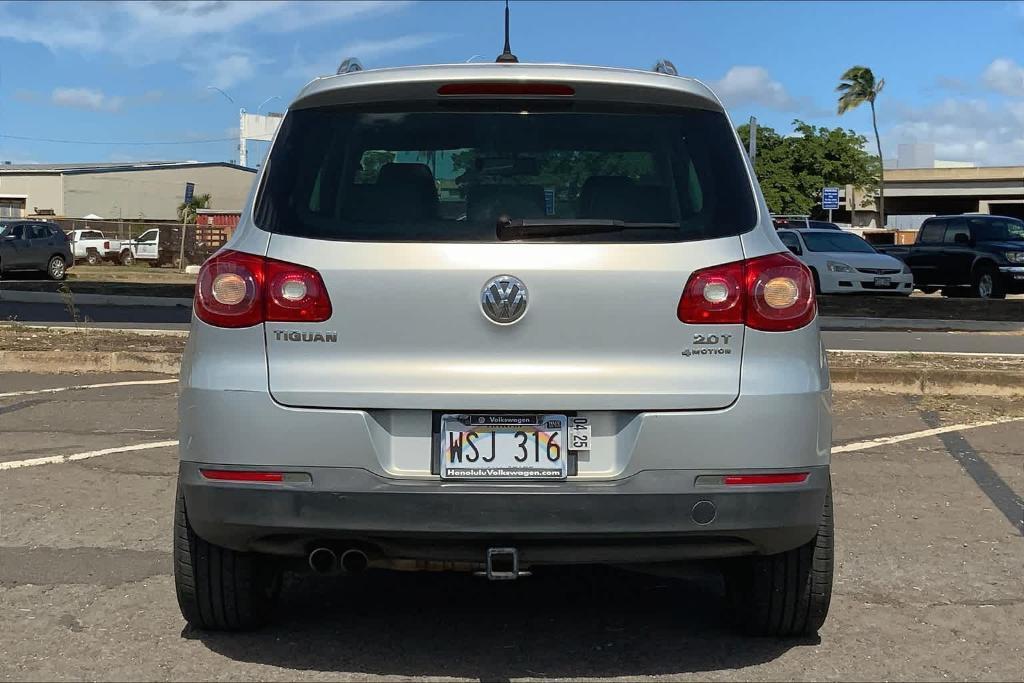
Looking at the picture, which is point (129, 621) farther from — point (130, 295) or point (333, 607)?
point (130, 295)

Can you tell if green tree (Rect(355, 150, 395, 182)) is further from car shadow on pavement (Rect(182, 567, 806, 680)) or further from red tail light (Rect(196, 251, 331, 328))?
car shadow on pavement (Rect(182, 567, 806, 680))

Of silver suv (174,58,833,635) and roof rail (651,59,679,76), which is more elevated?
roof rail (651,59,679,76)

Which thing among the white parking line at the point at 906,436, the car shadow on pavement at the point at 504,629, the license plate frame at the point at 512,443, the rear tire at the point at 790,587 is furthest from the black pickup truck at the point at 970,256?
the license plate frame at the point at 512,443

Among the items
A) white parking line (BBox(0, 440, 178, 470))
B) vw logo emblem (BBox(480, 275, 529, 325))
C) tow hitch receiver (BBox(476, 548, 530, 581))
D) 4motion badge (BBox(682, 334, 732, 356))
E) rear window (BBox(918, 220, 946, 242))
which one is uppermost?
rear window (BBox(918, 220, 946, 242))

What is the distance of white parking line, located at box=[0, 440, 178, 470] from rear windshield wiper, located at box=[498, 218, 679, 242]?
4527 mm

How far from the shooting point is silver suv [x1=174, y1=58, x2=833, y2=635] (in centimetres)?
366

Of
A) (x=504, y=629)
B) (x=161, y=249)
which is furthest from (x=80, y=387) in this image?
(x=161, y=249)

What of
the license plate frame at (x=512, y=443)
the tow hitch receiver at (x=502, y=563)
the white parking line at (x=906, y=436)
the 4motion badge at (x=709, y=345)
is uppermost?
the 4motion badge at (x=709, y=345)

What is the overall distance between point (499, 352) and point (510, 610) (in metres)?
1.44

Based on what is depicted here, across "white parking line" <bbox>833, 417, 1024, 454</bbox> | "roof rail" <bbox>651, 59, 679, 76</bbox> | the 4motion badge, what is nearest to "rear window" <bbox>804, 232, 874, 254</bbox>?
"white parking line" <bbox>833, 417, 1024, 454</bbox>

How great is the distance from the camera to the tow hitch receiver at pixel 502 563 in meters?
3.73

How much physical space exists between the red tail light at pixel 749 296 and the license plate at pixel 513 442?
514mm

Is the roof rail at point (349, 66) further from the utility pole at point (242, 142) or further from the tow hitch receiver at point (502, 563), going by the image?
the utility pole at point (242, 142)

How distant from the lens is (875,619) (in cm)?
463
